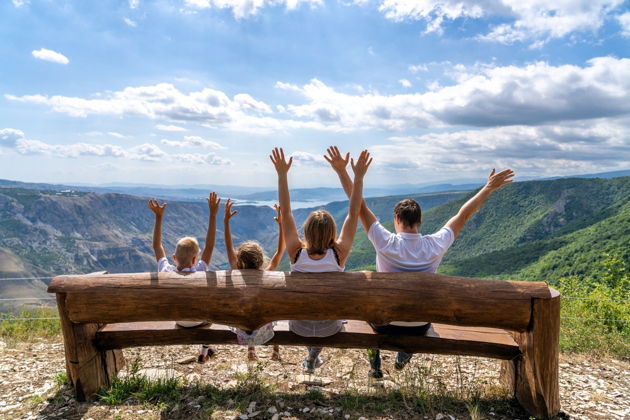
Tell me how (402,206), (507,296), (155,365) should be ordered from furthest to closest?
1. (155,365)
2. (402,206)
3. (507,296)

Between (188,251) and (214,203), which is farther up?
(214,203)

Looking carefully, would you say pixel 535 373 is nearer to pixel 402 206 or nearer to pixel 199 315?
pixel 402 206

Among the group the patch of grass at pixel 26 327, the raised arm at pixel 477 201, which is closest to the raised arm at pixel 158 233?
the raised arm at pixel 477 201

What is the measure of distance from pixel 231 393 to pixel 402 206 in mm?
2499

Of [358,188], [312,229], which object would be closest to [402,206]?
[358,188]

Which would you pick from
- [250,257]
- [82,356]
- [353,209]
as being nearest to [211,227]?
[250,257]

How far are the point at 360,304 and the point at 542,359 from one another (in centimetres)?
174

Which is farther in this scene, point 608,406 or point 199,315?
point 608,406

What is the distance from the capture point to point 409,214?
374cm

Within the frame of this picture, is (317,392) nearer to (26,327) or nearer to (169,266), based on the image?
(169,266)

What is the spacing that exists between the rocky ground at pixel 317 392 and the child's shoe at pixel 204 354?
9 cm

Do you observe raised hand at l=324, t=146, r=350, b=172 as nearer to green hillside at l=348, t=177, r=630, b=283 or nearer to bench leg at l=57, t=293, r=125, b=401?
bench leg at l=57, t=293, r=125, b=401

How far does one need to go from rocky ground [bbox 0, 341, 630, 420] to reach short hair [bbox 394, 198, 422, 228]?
1.63 m

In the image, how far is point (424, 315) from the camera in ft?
11.5
